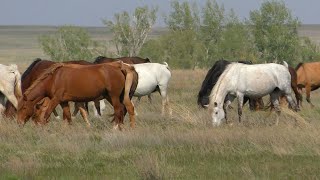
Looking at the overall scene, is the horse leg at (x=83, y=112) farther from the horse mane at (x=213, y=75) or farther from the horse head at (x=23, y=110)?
the horse mane at (x=213, y=75)

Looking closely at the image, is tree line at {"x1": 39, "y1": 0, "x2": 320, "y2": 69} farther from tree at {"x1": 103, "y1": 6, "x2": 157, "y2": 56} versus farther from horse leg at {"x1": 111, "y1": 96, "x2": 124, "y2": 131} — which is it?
horse leg at {"x1": 111, "y1": 96, "x2": 124, "y2": 131}

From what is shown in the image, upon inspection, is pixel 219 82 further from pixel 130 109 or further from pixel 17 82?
pixel 17 82

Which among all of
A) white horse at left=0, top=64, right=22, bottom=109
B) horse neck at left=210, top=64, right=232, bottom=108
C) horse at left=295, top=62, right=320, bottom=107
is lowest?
horse at left=295, top=62, right=320, bottom=107

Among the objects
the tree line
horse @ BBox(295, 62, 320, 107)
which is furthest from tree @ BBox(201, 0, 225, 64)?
horse @ BBox(295, 62, 320, 107)

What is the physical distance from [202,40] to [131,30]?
7.46 metres

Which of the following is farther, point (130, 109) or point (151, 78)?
point (151, 78)

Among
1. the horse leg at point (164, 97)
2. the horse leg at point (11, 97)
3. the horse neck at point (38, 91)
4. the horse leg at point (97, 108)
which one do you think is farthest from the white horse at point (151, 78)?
the horse neck at point (38, 91)

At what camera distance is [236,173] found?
9875 millimetres

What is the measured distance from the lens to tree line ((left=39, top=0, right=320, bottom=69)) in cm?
5847

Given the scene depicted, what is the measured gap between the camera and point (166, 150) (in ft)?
38.8

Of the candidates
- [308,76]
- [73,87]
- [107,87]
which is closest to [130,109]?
[107,87]

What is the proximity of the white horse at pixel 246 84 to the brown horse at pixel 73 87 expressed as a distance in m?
2.00

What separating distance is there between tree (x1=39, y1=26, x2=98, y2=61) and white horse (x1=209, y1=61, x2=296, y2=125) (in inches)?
1833

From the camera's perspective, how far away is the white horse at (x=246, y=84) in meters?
15.2
